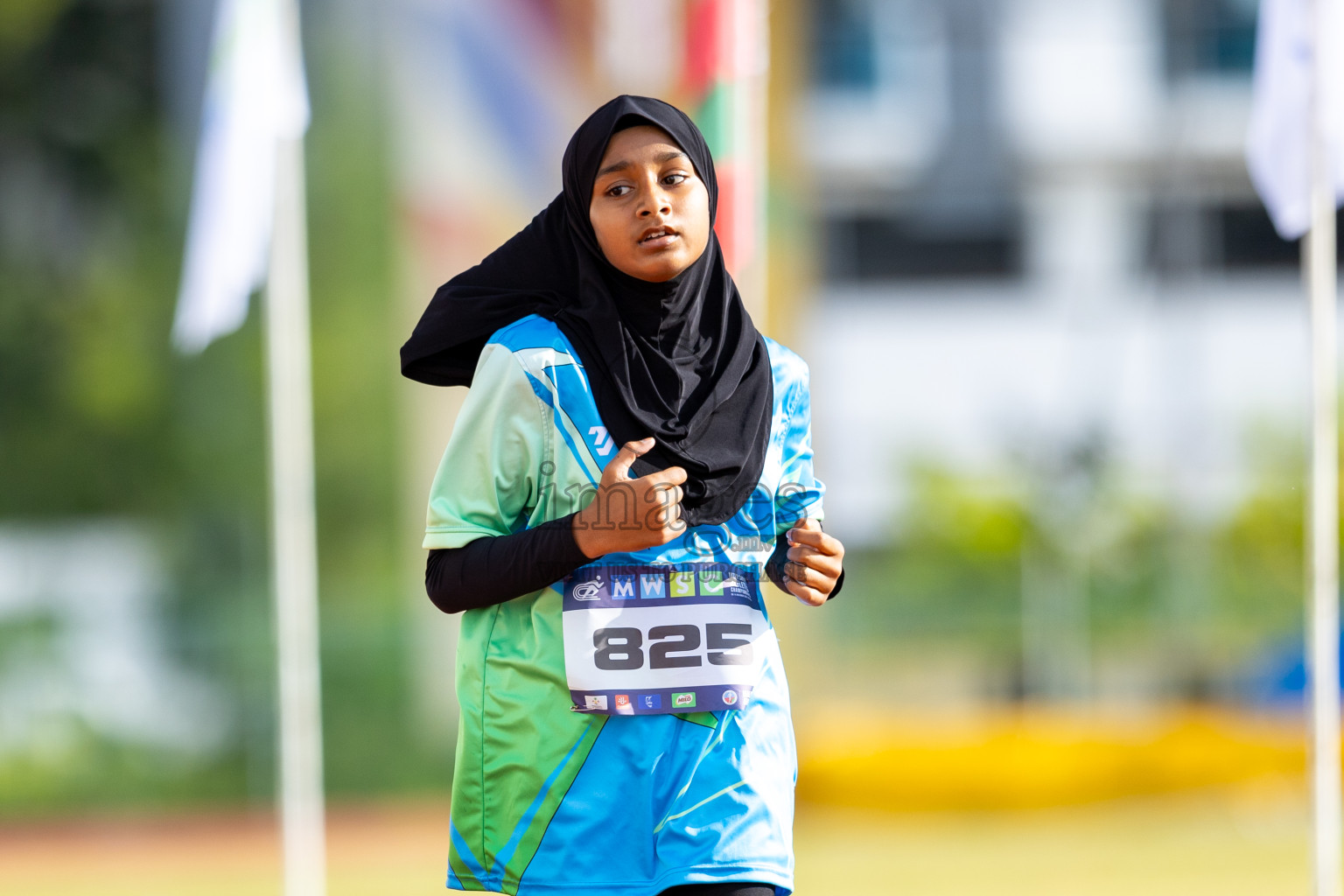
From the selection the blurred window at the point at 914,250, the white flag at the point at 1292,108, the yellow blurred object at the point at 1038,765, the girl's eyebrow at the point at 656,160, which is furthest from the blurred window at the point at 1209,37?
the girl's eyebrow at the point at 656,160

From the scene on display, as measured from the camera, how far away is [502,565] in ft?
6.96

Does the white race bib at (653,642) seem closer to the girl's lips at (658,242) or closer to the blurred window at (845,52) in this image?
the girl's lips at (658,242)

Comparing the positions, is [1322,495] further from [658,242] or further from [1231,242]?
[1231,242]

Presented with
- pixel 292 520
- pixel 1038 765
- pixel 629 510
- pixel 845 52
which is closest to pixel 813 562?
pixel 629 510

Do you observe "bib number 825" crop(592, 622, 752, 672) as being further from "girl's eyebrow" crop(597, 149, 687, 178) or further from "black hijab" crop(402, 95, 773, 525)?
"girl's eyebrow" crop(597, 149, 687, 178)

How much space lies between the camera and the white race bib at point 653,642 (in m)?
2.15

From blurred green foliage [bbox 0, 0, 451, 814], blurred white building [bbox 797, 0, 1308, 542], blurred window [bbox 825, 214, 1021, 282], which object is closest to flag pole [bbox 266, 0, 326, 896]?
blurred green foliage [bbox 0, 0, 451, 814]

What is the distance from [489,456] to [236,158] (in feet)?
16.9

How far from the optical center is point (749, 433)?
7.20 feet

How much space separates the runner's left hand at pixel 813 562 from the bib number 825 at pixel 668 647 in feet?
0.38

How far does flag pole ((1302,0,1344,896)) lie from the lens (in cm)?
445

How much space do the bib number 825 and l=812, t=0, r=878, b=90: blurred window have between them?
24.9m

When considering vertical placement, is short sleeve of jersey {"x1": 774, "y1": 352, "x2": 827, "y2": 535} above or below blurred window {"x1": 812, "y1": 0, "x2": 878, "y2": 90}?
below

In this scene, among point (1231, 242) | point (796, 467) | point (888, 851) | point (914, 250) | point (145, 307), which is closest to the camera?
point (796, 467)
